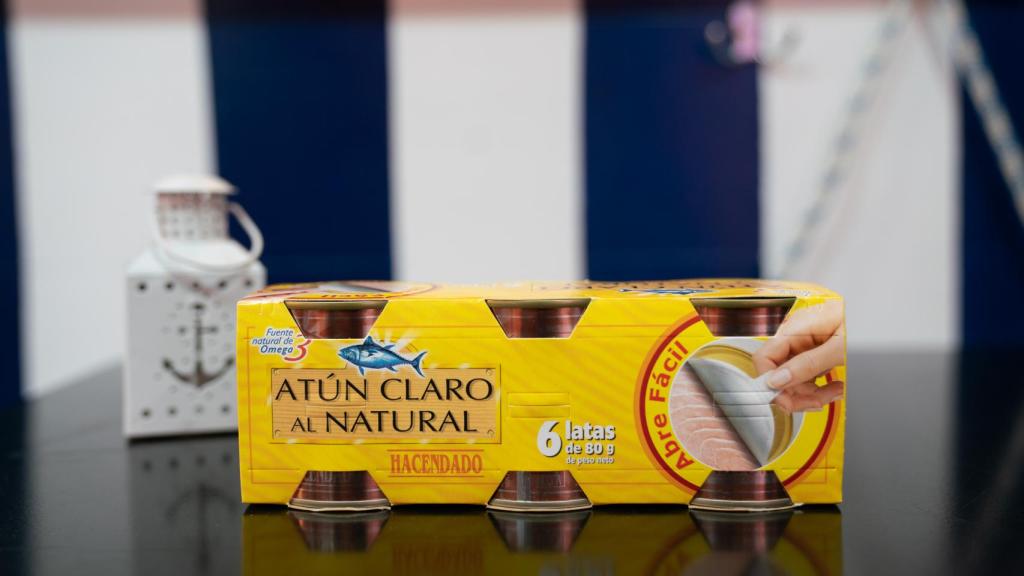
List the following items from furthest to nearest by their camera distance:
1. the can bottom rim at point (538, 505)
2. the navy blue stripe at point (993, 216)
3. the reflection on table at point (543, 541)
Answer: the navy blue stripe at point (993, 216) → the can bottom rim at point (538, 505) → the reflection on table at point (543, 541)

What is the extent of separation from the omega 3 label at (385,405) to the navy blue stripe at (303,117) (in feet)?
3.13

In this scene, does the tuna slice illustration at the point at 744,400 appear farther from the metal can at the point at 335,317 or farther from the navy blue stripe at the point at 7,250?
the navy blue stripe at the point at 7,250

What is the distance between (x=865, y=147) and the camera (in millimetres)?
1542

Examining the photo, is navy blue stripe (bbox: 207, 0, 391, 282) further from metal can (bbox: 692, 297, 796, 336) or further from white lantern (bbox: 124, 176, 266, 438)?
metal can (bbox: 692, 297, 796, 336)

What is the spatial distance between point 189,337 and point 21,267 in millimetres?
1014

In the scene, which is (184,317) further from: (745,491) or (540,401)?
(745,491)

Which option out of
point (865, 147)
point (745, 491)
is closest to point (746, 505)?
point (745, 491)

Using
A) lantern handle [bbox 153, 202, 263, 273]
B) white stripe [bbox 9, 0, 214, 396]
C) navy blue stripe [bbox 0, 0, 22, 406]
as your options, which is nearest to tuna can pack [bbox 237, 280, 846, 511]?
lantern handle [bbox 153, 202, 263, 273]

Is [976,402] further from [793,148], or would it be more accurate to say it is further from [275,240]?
[275,240]

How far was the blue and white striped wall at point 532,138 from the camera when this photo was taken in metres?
1.54

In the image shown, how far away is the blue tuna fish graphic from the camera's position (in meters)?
0.64

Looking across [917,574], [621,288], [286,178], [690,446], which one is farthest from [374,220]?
[917,574]

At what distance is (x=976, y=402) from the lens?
1.04 m

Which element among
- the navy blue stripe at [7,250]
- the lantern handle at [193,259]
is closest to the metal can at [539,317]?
the lantern handle at [193,259]
